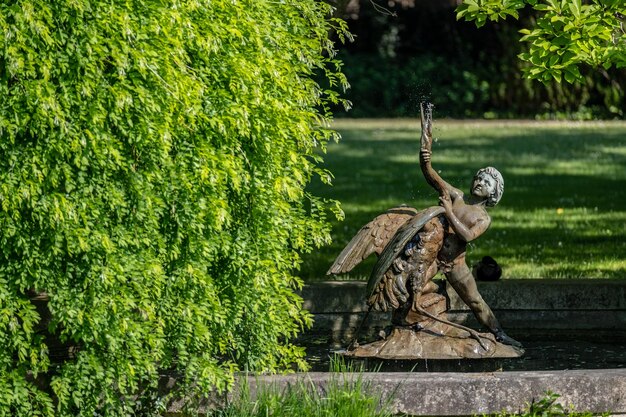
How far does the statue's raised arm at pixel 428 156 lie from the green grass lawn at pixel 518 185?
237 cm

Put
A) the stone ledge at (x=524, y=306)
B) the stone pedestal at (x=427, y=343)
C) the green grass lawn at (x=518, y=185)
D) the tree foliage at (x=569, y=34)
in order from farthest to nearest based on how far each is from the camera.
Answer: the green grass lawn at (x=518, y=185) < the stone ledge at (x=524, y=306) < the stone pedestal at (x=427, y=343) < the tree foliage at (x=569, y=34)

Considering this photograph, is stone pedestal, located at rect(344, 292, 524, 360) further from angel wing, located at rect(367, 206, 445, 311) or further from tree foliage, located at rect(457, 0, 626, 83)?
tree foliage, located at rect(457, 0, 626, 83)

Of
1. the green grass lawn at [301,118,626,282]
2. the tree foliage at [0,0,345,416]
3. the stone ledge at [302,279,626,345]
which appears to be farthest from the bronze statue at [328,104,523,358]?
the green grass lawn at [301,118,626,282]

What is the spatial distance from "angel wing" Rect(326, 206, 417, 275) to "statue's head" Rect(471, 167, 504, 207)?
380mm

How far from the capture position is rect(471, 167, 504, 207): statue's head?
618cm

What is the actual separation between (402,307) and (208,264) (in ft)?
4.53

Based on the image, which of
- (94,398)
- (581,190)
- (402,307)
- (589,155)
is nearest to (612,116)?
(589,155)

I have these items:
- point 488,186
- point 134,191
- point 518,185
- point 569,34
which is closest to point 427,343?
point 488,186

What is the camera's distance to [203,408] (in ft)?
17.2

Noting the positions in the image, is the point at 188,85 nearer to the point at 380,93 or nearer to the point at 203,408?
the point at 203,408

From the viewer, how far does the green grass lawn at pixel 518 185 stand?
984 cm

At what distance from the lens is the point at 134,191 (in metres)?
4.99

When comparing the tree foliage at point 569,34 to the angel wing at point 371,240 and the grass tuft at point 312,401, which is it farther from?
the grass tuft at point 312,401

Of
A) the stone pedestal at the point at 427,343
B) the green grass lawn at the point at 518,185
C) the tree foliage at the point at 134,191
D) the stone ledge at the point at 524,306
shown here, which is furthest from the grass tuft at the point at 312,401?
the green grass lawn at the point at 518,185
